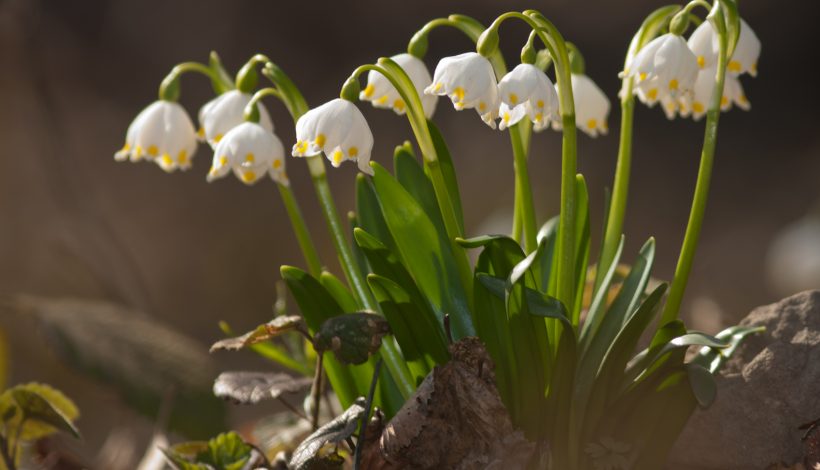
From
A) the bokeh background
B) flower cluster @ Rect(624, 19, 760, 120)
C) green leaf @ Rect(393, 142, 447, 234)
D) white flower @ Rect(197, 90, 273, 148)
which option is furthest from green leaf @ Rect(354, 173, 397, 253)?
the bokeh background

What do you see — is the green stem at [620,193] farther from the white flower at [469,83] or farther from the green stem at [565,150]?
the white flower at [469,83]

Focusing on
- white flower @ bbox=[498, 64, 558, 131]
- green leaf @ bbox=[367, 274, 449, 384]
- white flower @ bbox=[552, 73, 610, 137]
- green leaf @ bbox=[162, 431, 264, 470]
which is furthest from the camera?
white flower @ bbox=[552, 73, 610, 137]

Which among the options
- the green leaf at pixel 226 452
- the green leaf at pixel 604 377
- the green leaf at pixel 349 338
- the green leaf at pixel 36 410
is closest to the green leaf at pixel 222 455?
the green leaf at pixel 226 452

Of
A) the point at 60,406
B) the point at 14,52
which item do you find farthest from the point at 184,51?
the point at 60,406

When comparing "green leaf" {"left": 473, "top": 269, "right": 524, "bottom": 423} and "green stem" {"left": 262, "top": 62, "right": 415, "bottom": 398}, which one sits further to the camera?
"green stem" {"left": 262, "top": 62, "right": 415, "bottom": 398}

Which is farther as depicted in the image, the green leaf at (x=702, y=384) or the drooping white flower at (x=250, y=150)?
the drooping white flower at (x=250, y=150)

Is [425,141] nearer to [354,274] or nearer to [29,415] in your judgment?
[354,274]

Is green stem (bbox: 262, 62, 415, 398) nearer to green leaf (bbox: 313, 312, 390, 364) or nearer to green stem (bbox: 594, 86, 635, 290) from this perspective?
green leaf (bbox: 313, 312, 390, 364)
